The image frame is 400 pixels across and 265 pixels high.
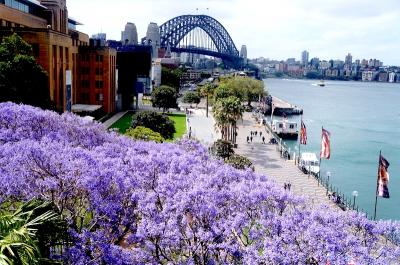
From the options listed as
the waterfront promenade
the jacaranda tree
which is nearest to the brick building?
the waterfront promenade

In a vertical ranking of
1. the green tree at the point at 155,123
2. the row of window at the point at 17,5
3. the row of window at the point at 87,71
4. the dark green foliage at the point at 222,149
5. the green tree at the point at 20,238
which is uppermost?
the row of window at the point at 17,5

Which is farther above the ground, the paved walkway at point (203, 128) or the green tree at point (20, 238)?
the green tree at point (20, 238)

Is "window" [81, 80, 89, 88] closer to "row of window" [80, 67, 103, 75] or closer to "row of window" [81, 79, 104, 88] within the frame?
"row of window" [81, 79, 104, 88]

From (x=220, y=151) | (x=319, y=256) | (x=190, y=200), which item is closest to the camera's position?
(x=319, y=256)

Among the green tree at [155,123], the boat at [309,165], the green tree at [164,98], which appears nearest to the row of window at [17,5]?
the green tree at [155,123]

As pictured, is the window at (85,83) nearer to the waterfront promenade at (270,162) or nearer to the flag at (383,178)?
the waterfront promenade at (270,162)

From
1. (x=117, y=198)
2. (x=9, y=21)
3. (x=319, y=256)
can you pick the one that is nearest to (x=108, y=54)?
(x=9, y=21)

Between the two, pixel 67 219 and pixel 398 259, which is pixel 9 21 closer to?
pixel 67 219
